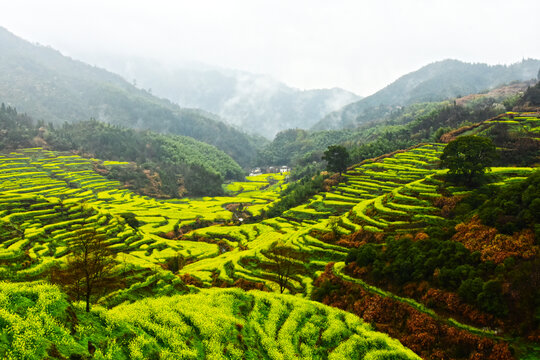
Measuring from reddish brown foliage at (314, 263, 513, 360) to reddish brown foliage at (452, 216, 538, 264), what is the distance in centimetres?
568

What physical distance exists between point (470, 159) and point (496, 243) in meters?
21.9

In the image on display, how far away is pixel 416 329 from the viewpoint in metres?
18.6

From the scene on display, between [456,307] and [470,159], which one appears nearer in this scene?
[456,307]

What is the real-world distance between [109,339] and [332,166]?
58198 mm

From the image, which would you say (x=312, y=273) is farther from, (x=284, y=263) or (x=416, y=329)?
(x=416, y=329)

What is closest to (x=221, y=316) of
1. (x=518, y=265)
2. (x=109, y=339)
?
(x=109, y=339)

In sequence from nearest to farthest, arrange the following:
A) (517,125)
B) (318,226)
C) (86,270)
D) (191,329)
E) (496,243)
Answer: (191,329), (86,270), (496,243), (318,226), (517,125)

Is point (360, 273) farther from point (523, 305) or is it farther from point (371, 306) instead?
point (523, 305)

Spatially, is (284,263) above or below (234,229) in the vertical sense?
above

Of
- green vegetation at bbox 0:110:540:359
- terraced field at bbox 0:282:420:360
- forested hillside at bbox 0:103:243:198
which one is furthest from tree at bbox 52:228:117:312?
forested hillside at bbox 0:103:243:198

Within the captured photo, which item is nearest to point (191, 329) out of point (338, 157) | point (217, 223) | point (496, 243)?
point (496, 243)

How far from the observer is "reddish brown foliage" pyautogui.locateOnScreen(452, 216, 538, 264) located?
1942 centimetres

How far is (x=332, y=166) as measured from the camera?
6656cm

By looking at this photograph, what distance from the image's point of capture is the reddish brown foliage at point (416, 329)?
16219 millimetres
